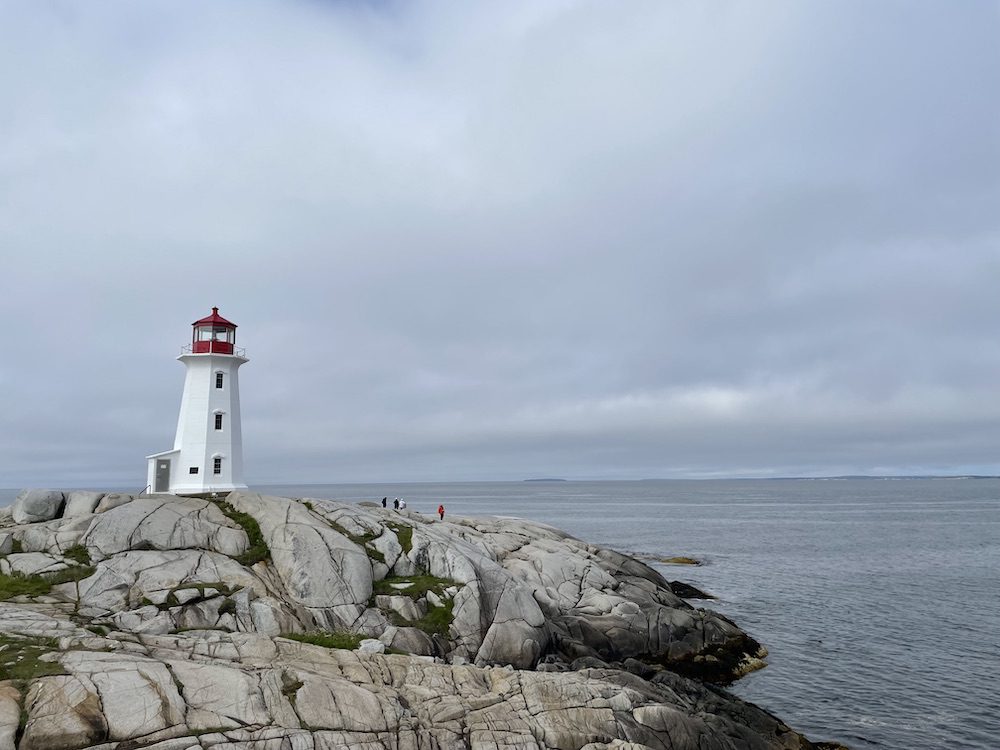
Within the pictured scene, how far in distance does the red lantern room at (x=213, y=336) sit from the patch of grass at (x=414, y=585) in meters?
19.6

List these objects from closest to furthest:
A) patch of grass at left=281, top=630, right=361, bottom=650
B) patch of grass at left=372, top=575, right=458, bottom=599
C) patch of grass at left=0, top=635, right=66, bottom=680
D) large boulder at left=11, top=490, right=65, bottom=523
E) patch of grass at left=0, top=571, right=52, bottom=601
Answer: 1. patch of grass at left=0, top=635, right=66, bottom=680
2. patch of grass at left=281, top=630, right=361, bottom=650
3. patch of grass at left=0, top=571, right=52, bottom=601
4. patch of grass at left=372, top=575, right=458, bottom=599
5. large boulder at left=11, top=490, right=65, bottom=523

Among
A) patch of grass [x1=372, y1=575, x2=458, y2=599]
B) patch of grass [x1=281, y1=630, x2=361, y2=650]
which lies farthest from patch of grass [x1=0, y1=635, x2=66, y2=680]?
patch of grass [x1=372, y1=575, x2=458, y2=599]

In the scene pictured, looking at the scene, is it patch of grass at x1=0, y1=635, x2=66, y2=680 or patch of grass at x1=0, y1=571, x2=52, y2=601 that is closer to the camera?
patch of grass at x1=0, y1=635, x2=66, y2=680

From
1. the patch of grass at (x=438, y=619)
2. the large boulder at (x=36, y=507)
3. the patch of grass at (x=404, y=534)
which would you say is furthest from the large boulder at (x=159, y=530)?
the patch of grass at (x=438, y=619)

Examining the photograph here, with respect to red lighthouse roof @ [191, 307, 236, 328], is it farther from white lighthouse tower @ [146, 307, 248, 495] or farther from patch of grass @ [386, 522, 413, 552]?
patch of grass @ [386, 522, 413, 552]

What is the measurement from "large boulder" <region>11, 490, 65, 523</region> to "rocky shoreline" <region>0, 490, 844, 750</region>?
0.09 metres

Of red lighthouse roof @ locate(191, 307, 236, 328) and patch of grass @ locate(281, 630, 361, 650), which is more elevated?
red lighthouse roof @ locate(191, 307, 236, 328)

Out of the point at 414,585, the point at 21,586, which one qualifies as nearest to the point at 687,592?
the point at 414,585

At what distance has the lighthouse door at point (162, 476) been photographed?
41.0 m

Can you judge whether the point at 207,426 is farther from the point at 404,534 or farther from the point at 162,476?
the point at 404,534

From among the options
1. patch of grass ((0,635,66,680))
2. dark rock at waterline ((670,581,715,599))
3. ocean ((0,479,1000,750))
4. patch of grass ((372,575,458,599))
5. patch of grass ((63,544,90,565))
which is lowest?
ocean ((0,479,1000,750))

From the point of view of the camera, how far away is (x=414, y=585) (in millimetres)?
30188

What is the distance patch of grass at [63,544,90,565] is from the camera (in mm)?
28250

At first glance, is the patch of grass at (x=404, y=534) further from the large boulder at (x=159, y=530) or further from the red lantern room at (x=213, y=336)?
the red lantern room at (x=213, y=336)
